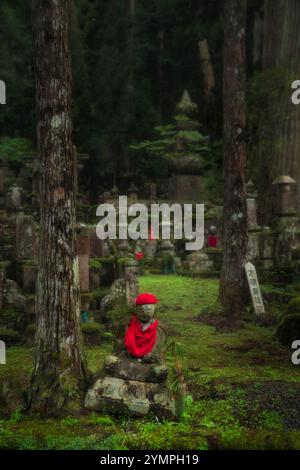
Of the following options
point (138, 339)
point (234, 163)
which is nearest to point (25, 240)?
point (234, 163)

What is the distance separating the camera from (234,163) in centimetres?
1158

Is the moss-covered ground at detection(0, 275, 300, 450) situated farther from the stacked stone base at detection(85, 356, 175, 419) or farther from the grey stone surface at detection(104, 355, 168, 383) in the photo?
the grey stone surface at detection(104, 355, 168, 383)

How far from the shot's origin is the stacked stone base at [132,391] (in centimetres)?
600

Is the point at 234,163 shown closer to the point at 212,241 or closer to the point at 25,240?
the point at 25,240

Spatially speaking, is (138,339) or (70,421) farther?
(138,339)

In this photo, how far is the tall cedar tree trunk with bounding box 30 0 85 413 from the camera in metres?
6.12

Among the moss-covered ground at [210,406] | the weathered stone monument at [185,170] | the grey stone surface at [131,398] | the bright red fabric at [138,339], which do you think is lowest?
the moss-covered ground at [210,406]

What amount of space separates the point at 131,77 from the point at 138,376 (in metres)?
27.7

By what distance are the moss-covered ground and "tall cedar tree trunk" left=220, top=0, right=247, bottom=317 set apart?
2.66ft

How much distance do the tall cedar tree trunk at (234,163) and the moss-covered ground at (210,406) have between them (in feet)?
2.66

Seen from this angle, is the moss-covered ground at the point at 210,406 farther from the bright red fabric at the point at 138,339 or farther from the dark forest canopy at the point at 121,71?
the dark forest canopy at the point at 121,71

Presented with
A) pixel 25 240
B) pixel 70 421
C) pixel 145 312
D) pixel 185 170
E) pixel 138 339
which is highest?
pixel 185 170

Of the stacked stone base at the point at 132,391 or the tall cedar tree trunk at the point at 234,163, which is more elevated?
the tall cedar tree trunk at the point at 234,163

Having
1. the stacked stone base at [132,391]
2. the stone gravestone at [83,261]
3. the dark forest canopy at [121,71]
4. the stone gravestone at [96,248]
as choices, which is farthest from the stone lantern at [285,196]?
the stacked stone base at [132,391]
